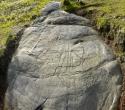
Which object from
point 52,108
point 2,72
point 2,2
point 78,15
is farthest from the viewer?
point 2,2

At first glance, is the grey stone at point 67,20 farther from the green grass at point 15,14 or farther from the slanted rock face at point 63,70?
the green grass at point 15,14

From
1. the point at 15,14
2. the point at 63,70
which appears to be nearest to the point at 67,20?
the point at 63,70

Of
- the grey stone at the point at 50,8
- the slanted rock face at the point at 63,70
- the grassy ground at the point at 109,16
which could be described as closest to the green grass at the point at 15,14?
the grey stone at the point at 50,8

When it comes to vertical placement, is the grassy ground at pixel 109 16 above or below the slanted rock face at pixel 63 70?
above

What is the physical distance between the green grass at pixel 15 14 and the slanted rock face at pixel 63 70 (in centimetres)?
67

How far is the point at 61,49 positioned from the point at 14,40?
147 cm

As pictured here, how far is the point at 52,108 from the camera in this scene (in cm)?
930

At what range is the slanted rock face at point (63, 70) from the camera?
9188 mm

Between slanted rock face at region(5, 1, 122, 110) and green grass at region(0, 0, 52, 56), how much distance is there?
26.5 inches

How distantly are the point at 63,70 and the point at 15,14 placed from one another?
139 inches

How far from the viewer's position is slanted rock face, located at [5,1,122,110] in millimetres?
9188

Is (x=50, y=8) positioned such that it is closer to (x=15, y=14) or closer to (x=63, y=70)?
(x=15, y=14)

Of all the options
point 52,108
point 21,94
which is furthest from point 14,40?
point 52,108

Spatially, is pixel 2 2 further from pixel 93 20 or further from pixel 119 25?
pixel 119 25
